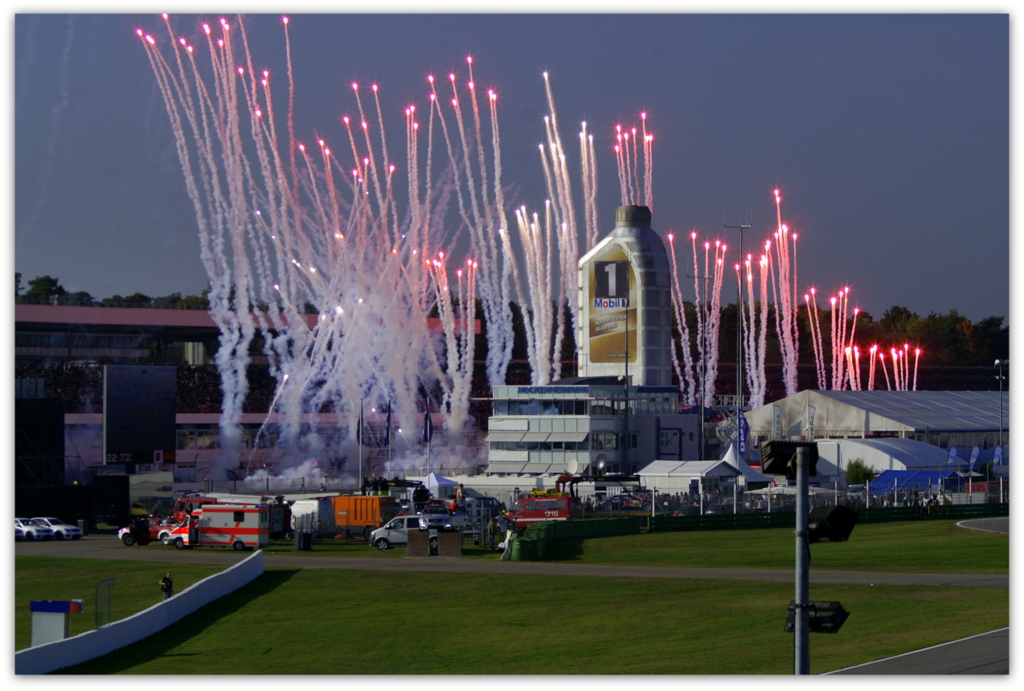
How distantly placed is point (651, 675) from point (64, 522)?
4831cm

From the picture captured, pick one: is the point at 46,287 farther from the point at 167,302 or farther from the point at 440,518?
the point at 440,518

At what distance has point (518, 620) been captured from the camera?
35.2m

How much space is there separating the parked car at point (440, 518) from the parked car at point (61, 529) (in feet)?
58.9

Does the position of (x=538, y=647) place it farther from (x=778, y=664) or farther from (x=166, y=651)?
(x=166, y=651)

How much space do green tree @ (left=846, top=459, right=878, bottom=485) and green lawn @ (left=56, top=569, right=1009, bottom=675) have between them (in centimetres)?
5113

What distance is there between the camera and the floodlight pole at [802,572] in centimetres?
1395

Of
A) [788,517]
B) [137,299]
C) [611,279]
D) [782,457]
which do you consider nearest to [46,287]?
[137,299]

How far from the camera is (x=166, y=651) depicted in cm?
3216

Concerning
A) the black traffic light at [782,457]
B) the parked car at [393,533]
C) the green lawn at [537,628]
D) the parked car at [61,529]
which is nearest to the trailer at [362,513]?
the parked car at [393,533]

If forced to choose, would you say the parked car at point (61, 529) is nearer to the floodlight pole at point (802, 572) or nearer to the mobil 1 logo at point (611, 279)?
the floodlight pole at point (802, 572)

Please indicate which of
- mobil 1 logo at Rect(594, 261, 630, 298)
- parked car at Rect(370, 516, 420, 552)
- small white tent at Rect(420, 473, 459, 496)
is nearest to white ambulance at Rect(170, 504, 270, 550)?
parked car at Rect(370, 516, 420, 552)

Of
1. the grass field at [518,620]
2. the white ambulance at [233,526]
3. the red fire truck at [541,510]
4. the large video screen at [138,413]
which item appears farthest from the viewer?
the large video screen at [138,413]

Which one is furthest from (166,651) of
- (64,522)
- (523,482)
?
(523,482)

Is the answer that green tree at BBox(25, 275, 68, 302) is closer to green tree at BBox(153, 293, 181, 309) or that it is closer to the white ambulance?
green tree at BBox(153, 293, 181, 309)
